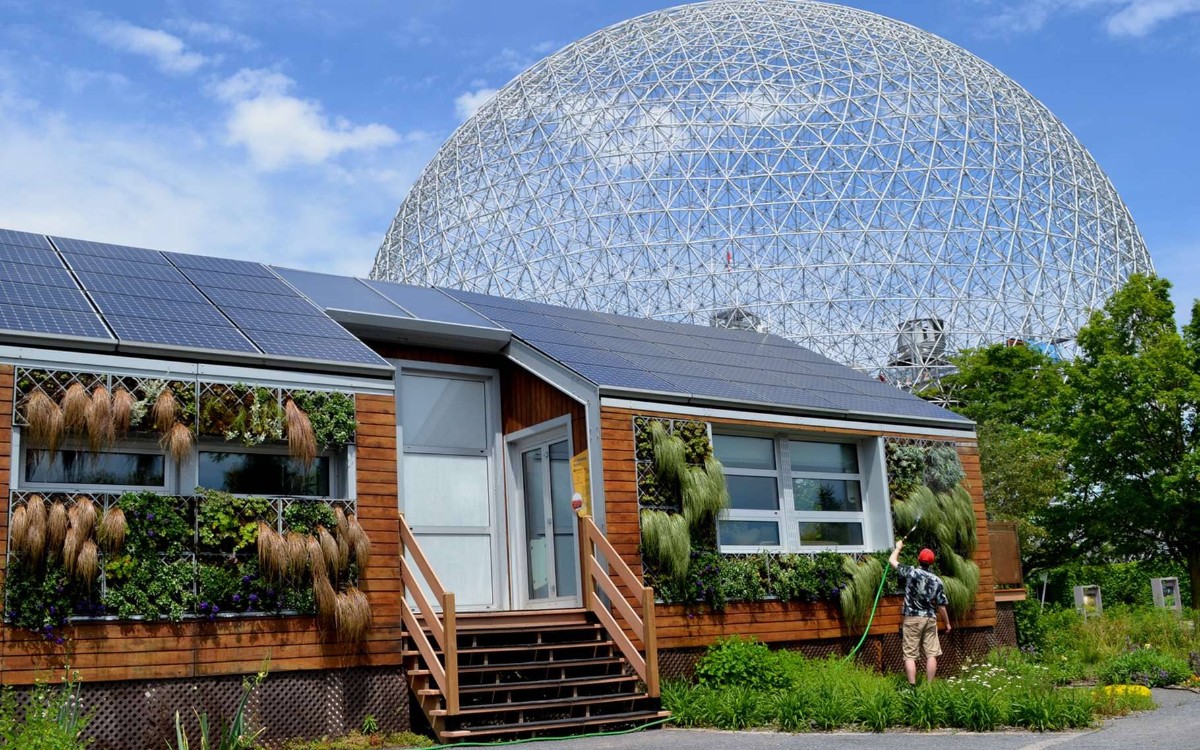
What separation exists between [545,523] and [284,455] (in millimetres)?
3922

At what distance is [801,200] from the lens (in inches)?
1849

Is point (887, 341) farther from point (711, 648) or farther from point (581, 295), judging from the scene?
point (711, 648)

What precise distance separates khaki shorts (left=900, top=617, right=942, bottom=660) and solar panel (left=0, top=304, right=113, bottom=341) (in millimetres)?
9036

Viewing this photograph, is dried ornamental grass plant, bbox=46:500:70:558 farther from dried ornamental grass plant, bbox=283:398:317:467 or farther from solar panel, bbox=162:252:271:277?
solar panel, bbox=162:252:271:277

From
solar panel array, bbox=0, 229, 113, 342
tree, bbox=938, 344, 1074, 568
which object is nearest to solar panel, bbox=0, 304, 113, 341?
solar panel array, bbox=0, 229, 113, 342

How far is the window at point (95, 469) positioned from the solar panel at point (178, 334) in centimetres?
110

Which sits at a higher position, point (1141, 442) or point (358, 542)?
point (1141, 442)

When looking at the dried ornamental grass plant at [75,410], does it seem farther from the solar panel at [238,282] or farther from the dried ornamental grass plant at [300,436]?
the solar panel at [238,282]

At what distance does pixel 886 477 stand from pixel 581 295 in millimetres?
33180

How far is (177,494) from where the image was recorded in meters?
11.0

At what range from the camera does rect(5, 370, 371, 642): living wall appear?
992 cm

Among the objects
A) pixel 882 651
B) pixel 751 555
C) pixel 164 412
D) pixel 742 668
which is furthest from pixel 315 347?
pixel 882 651

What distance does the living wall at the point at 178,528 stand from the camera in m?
9.92

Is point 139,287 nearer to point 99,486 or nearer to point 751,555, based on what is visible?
point 99,486
